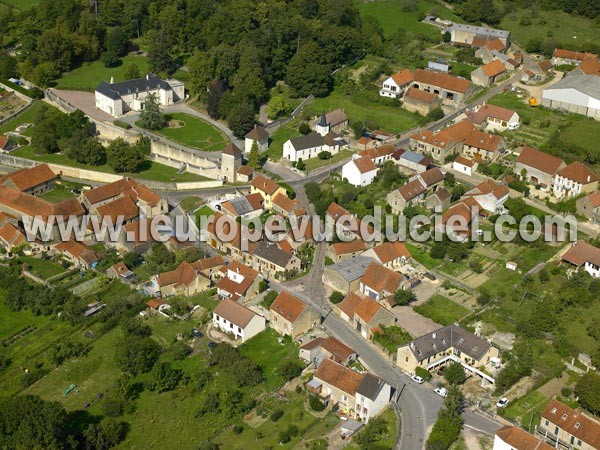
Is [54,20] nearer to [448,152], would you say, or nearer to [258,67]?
[258,67]

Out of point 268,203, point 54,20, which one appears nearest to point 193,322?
point 268,203

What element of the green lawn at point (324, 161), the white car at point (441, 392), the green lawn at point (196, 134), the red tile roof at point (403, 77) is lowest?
the green lawn at point (196, 134)

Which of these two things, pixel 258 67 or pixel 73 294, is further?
pixel 258 67

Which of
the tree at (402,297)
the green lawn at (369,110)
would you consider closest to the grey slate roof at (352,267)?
the tree at (402,297)

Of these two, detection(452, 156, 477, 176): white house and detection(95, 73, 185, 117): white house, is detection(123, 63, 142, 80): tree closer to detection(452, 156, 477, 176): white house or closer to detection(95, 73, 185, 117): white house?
detection(95, 73, 185, 117): white house

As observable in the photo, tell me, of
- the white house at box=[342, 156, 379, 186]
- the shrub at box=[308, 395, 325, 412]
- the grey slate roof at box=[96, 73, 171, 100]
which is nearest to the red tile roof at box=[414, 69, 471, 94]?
the white house at box=[342, 156, 379, 186]

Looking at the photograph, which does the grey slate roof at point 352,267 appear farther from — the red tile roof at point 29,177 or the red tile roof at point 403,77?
the red tile roof at point 403,77

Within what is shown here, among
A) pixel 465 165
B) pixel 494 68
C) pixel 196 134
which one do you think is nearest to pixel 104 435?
pixel 465 165
